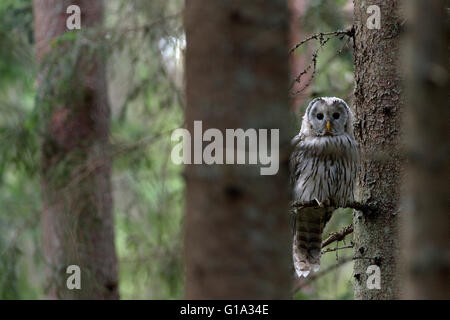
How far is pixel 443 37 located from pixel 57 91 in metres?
4.30

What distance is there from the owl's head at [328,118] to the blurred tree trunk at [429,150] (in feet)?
10.5

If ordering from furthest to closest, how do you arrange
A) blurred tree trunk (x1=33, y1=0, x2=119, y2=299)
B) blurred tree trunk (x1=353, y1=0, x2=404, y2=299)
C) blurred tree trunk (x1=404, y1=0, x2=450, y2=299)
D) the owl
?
1. blurred tree trunk (x1=33, y1=0, x2=119, y2=299)
2. the owl
3. blurred tree trunk (x1=353, y1=0, x2=404, y2=299)
4. blurred tree trunk (x1=404, y1=0, x2=450, y2=299)

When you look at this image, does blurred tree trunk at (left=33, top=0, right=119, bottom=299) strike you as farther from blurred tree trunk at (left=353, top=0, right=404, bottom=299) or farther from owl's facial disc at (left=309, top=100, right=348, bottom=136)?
blurred tree trunk at (left=353, top=0, right=404, bottom=299)

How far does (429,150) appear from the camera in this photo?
147 cm

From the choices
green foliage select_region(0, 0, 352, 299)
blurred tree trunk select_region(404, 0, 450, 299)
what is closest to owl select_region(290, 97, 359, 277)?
green foliage select_region(0, 0, 352, 299)

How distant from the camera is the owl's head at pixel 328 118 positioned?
471 centimetres

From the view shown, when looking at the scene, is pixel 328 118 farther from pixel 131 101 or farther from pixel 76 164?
pixel 76 164

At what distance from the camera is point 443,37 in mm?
1514

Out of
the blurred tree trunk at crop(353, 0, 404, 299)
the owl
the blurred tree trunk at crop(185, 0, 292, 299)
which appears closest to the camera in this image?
the blurred tree trunk at crop(185, 0, 292, 299)

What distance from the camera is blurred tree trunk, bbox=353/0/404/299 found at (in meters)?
3.33

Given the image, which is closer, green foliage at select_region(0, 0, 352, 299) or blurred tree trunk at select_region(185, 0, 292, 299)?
blurred tree trunk at select_region(185, 0, 292, 299)

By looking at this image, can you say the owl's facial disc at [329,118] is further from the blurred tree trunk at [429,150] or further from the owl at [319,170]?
the blurred tree trunk at [429,150]

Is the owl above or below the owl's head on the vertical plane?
below
